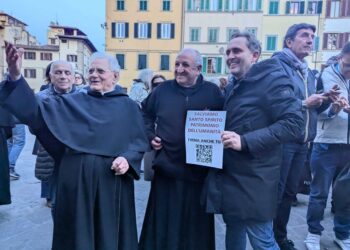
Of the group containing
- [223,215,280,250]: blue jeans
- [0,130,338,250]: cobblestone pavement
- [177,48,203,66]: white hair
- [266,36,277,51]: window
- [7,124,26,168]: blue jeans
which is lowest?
[0,130,338,250]: cobblestone pavement

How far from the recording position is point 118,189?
2.62 metres

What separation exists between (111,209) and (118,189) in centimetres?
15

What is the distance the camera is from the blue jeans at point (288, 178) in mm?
3137

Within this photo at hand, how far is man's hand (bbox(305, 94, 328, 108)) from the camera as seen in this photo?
291 centimetres

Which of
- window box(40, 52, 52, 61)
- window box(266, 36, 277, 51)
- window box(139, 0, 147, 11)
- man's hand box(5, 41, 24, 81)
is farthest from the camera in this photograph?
window box(40, 52, 52, 61)

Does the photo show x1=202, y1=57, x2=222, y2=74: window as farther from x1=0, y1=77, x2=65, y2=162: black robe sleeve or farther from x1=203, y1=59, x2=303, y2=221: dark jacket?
x1=0, y1=77, x2=65, y2=162: black robe sleeve

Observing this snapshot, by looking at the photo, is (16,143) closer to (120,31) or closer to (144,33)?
(144,33)

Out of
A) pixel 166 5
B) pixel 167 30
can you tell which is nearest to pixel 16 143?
pixel 167 30

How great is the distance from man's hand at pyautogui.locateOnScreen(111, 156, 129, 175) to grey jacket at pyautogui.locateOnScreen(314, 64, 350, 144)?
1.97 metres

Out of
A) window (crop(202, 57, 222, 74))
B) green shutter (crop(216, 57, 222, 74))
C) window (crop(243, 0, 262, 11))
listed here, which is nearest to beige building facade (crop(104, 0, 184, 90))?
window (crop(202, 57, 222, 74))

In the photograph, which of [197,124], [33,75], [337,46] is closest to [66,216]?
[197,124]

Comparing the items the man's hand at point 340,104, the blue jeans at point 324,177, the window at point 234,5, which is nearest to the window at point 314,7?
the window at point 234,5

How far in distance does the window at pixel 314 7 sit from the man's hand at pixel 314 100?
112ft

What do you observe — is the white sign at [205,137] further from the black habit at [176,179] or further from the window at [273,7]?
the window at [273,7]
